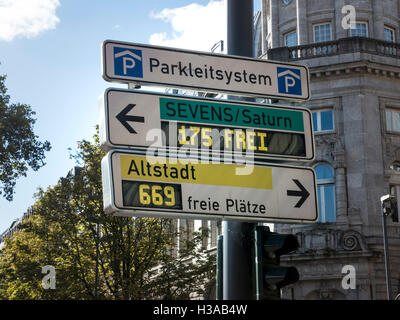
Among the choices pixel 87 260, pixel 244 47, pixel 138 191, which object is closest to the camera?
pixel 138 191

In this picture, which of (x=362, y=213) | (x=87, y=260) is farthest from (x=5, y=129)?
(x=362, y=213)

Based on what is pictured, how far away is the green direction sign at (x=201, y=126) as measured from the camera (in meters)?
5.29

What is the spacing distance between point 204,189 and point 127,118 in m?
0.78

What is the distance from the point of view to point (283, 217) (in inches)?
220

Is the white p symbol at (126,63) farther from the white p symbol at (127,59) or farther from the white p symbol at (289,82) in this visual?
the white p symbol at (289,82)

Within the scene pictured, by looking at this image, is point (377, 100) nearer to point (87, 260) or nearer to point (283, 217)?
point (87, 260)

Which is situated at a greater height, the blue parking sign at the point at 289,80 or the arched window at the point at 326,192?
the arched window at the point at 326,192

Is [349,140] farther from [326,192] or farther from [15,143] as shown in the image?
[15,143]

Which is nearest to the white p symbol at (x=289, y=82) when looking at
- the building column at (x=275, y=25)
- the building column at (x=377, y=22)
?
the building column at (x=377, y=22)

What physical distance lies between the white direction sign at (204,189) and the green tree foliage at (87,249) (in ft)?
87.1

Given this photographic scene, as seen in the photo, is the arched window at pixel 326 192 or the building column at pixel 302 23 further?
the building column at pixel 302 23

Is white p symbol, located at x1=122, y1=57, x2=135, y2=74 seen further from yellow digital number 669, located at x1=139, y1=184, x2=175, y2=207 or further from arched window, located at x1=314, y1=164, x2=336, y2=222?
arched window, located at x1=314, y1=164, x2=336, y2=222

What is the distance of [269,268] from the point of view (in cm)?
570
